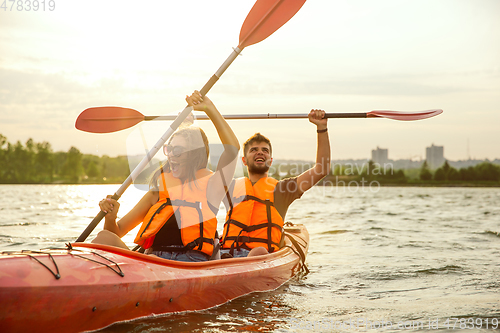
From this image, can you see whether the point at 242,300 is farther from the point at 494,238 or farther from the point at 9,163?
the point at 9,163

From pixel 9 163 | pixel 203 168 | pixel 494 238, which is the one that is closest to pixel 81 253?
pixel 203 168

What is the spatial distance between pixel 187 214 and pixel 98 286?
87cm

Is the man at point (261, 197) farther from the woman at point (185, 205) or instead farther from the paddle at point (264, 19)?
the paddle at point (264, 19)

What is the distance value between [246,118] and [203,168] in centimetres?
146

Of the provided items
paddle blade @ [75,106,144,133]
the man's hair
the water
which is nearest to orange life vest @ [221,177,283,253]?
the man's hair

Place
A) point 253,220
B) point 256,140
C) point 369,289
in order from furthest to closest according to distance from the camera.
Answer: point 369,289 < point 256,140 < point 253,220

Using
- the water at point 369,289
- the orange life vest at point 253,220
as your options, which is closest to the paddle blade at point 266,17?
the orange life vest at point 253,220

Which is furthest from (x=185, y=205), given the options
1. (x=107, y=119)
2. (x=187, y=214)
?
(x=107, y=119)

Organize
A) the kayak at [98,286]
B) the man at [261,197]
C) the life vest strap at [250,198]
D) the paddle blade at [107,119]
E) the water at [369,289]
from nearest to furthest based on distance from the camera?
the kayak at [98,286]
the water at [369,289]
the man at [261,197]
the life vest strap at [250,198]
the paddle blade at [107,119]

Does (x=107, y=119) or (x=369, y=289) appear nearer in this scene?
(x=107, y=119)

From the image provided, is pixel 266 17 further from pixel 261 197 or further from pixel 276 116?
pixel 261 197

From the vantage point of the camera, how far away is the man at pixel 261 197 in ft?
13.3

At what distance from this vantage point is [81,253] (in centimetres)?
274

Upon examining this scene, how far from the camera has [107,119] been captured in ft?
14.3
